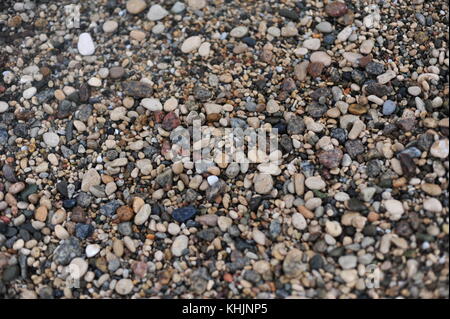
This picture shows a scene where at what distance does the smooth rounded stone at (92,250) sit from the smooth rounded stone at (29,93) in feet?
2.34

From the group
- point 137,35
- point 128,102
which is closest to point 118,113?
point 128,102

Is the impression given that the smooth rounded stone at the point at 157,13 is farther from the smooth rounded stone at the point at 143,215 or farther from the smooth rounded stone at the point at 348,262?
the smooth rounded stone at the point at 348,262

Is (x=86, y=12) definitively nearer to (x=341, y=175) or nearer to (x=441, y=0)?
(x=341, y=175)

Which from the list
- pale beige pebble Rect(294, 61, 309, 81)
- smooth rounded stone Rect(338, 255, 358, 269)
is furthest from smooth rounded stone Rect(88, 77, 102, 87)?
smooth rounded stone Rect(338, 255, 358, 269)

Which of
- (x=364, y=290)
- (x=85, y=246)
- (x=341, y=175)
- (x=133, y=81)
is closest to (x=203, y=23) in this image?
(x=133, y=81)

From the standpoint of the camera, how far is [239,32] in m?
2.23

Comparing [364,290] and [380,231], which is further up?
[380,231]

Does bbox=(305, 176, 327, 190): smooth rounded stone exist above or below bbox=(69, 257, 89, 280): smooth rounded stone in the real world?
above

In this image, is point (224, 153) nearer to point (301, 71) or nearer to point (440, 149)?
point (301, 71)

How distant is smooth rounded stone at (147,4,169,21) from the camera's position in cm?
231

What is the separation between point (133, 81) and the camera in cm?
215

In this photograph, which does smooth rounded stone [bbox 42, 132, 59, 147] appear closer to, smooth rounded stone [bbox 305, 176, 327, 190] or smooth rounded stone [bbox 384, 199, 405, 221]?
smooth rounded stone [bbox 305, 176, 327, 190]

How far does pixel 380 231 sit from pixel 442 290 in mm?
250

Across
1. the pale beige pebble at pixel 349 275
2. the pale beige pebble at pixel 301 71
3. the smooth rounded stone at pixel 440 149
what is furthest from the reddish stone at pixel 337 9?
the pale beige pebble at pixel 349 275
